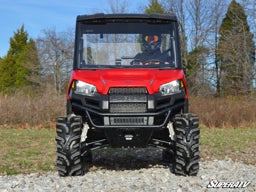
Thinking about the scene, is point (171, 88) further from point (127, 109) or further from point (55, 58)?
point (55, 58)

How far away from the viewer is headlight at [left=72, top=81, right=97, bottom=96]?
6320mm

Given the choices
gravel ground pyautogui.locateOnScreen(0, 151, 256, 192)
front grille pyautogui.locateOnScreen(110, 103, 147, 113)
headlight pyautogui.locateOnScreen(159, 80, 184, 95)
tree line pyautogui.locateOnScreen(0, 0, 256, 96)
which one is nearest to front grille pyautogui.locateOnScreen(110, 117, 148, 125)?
front grille pyautogui.locateOnScreen(110, 103, 147, 113)

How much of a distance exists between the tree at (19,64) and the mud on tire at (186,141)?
39.4 m

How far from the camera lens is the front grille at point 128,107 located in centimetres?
630

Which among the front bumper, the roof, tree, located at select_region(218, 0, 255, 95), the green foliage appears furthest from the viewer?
the green foliage

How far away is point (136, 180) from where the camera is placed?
245 inches

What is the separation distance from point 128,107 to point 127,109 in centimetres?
3

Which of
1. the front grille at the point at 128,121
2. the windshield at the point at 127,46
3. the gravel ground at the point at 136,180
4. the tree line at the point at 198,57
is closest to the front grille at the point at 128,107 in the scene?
the front grille at the point at 128,121

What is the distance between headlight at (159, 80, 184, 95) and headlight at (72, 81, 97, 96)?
104 centimetres

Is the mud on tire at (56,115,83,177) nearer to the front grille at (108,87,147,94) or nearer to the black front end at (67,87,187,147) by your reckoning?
the black front end at (67,87,187,147)

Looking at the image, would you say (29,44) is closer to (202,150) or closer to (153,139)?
(202,150)

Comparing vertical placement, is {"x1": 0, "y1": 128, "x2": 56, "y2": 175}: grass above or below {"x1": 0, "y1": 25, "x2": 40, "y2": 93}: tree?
below

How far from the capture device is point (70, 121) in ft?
20.9

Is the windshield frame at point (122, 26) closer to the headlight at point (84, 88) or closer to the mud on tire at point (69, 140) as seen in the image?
the headlight at point (84, 88)
